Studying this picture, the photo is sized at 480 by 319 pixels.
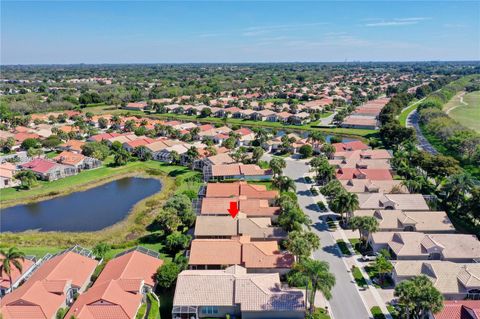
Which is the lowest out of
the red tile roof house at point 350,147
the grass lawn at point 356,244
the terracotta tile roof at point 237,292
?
the grass lawn at point 356,244

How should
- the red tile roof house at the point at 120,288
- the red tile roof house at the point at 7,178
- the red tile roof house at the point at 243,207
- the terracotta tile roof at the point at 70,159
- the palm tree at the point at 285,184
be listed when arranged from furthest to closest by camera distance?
the terracotta tile roof at the point at 70,159 → the red tile roof house at the point at 7,178 → the palm tree at the point at 285,184 → the red tile roof house at the point at 243,207 → the red tile roof house at the point at 120,288

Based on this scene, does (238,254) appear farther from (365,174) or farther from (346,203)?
(365,174)

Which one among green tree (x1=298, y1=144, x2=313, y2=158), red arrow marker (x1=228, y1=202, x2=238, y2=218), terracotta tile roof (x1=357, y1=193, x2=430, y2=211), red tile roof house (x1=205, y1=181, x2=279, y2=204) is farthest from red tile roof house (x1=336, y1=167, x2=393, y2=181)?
red arrow marker (x1=228, y1=202, x2=238, y2=218)

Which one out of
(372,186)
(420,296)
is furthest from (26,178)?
(420,296)

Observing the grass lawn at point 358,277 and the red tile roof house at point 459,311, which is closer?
the red tile roof house at point 459,311

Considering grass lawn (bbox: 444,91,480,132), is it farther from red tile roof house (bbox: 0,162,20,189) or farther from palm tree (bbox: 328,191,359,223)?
red tile roof house (bbox: 0,162,20,189)

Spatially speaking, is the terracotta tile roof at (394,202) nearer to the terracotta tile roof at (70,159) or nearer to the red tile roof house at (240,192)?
the red tile roof house at (240,192)

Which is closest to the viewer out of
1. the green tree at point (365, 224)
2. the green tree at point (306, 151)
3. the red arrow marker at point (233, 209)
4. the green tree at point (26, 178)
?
the green tree at point (365, 224)

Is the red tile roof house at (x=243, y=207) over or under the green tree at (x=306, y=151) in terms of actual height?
under

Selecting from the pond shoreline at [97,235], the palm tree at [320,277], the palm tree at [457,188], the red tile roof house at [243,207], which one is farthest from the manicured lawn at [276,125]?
the palm tree at [320,277]

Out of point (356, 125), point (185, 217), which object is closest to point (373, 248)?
point (185, 217)
